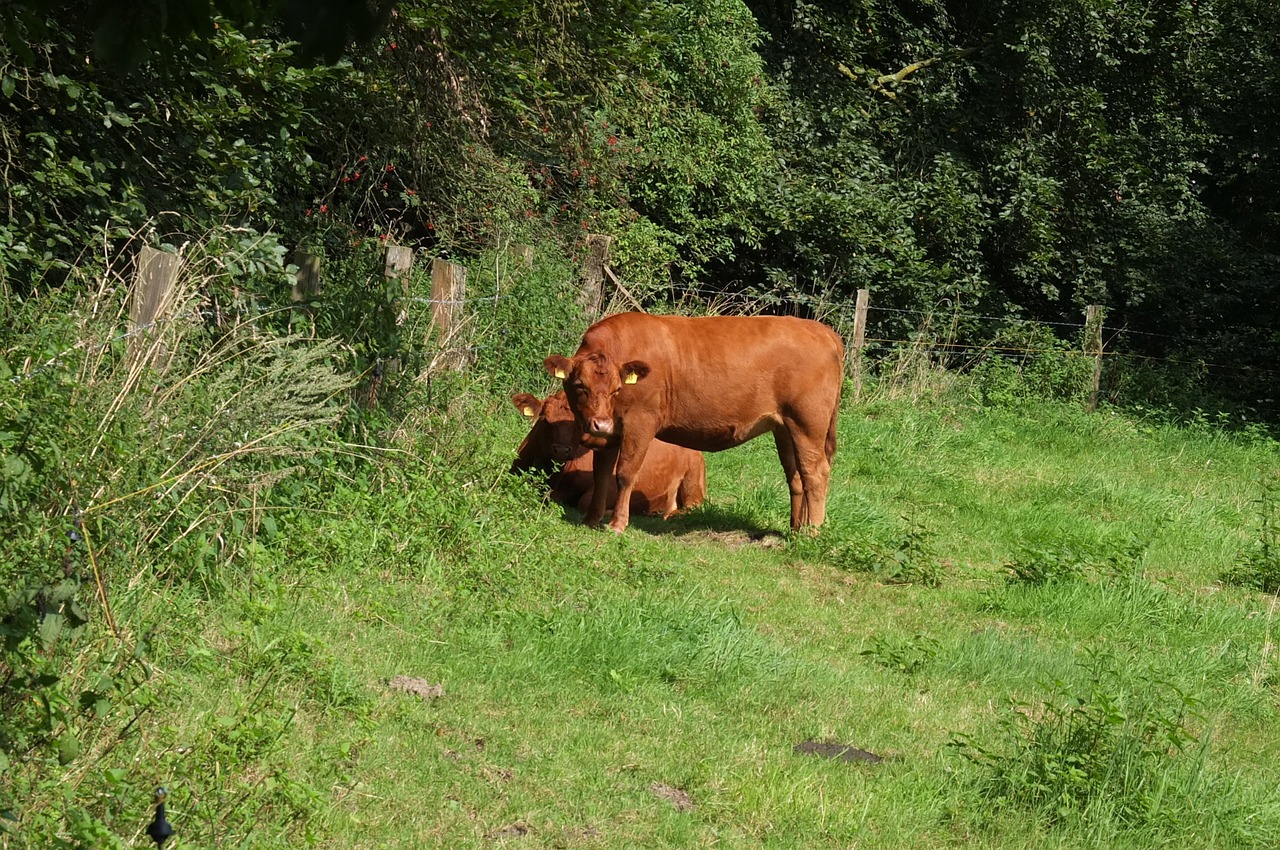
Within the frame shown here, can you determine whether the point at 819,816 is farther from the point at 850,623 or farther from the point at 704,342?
the point at 704,342

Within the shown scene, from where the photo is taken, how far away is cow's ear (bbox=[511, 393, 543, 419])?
10039 mm

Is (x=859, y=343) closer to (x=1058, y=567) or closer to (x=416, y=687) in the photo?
(x=1058, y=567)

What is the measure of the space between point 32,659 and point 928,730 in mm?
3724

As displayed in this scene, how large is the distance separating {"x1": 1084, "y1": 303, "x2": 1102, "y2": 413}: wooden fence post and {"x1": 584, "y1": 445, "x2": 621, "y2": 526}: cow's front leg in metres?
10.3

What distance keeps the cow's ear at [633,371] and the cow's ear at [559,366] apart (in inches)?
14.9

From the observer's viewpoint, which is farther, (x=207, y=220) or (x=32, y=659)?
(x=207, y=220)

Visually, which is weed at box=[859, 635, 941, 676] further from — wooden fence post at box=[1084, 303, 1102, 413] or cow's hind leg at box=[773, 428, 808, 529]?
wooden fence post at box=[1084, 303, 1102, 413]

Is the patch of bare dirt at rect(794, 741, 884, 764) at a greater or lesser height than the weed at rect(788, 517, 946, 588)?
greater

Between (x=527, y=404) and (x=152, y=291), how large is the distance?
4.13m

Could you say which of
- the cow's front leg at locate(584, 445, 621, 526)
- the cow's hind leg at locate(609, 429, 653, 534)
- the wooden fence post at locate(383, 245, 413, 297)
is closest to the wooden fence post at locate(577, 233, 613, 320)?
the cow's front leg at locate(584, 445, 621, 526)

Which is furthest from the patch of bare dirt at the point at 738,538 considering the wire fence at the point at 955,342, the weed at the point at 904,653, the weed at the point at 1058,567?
the wire fence at the point at 955,342

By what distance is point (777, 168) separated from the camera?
66.8ft

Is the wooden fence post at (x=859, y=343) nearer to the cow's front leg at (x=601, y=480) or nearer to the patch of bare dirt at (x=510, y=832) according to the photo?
the cow's front leg at (x=601, y=480)

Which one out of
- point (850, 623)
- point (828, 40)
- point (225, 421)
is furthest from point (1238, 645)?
point (828, 40)
